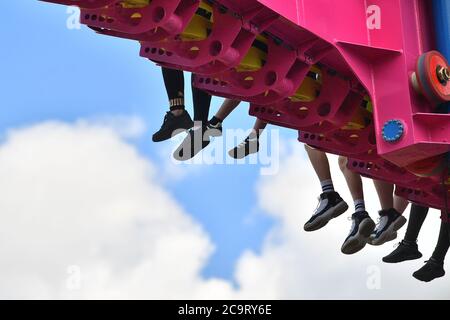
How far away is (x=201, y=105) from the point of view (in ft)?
28.6

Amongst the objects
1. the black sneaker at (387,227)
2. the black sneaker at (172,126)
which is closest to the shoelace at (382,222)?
the black sneaker at (387,227)

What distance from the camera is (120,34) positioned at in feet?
21.3

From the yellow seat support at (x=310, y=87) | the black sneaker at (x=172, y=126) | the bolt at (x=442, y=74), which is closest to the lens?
the bolt at (x=442, y=74)

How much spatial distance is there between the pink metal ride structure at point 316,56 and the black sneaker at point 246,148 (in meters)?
1.62

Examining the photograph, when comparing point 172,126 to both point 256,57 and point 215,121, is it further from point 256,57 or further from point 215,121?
point 256,57

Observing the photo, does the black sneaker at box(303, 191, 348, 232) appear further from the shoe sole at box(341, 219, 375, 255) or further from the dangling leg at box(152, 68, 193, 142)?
the dangling leg at box(152, 68, 193, 142)

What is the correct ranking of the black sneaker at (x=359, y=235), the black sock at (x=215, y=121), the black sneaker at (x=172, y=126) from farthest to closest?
1. the black sneaker at (x=359, y=235)
2. the black sock at (x=215, y=121)
3. the black sneaker at (x=172, y=126)

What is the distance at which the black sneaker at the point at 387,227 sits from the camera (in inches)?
407

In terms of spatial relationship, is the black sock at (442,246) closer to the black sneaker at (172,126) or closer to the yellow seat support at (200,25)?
the black sneaker at (172,126)

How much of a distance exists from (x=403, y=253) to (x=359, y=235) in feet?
3.83

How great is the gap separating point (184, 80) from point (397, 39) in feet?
6.69

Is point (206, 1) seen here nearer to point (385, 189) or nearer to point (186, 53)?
point (186, 53)

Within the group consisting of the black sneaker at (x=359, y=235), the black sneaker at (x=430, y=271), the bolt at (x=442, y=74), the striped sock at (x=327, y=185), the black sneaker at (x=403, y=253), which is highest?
the bolt at (x=442, y=74)

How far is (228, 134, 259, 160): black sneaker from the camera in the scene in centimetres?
982
